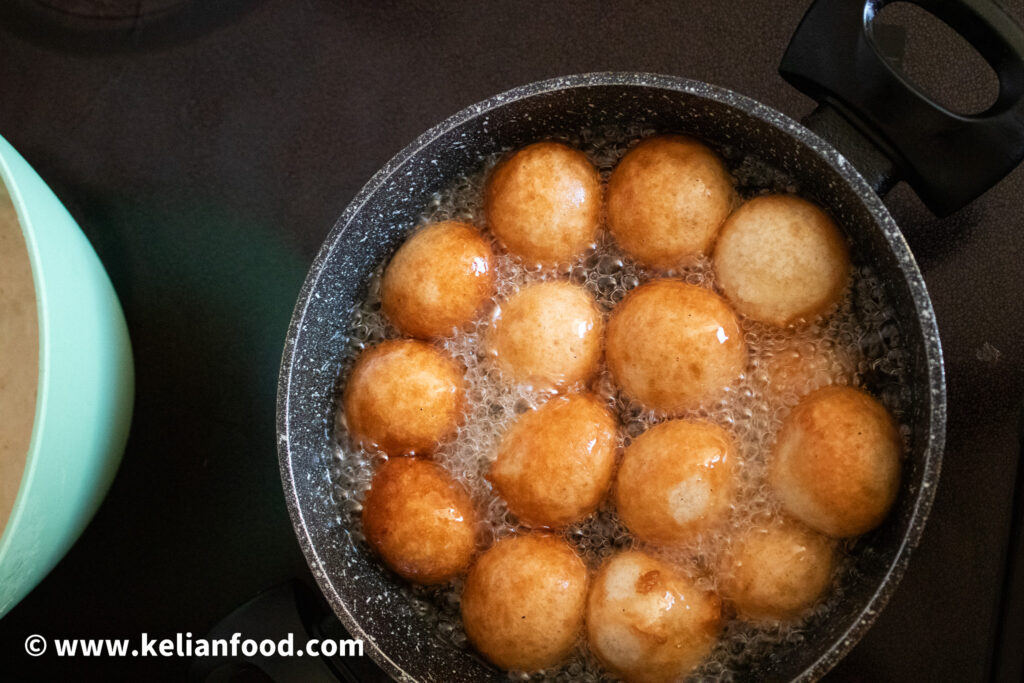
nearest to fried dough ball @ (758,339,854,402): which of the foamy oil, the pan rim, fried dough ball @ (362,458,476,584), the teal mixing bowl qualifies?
the foamy oil

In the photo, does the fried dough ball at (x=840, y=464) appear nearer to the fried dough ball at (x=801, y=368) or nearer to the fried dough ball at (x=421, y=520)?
the fried dough ball at (x=801, y=368)

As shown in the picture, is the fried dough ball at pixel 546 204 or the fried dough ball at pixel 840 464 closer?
the fried dough ball at pixel 840 464

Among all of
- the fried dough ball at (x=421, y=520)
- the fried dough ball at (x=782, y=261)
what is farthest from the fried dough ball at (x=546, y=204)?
the fried dough ball at (x=421, y=520)

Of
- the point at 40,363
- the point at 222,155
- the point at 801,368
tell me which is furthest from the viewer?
the point at 222,155

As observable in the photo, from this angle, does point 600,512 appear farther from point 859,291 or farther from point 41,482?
point 41,482

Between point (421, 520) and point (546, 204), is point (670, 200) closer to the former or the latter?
point (546, 204)

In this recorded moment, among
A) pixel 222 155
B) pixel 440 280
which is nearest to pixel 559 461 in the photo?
pixel 440 280
